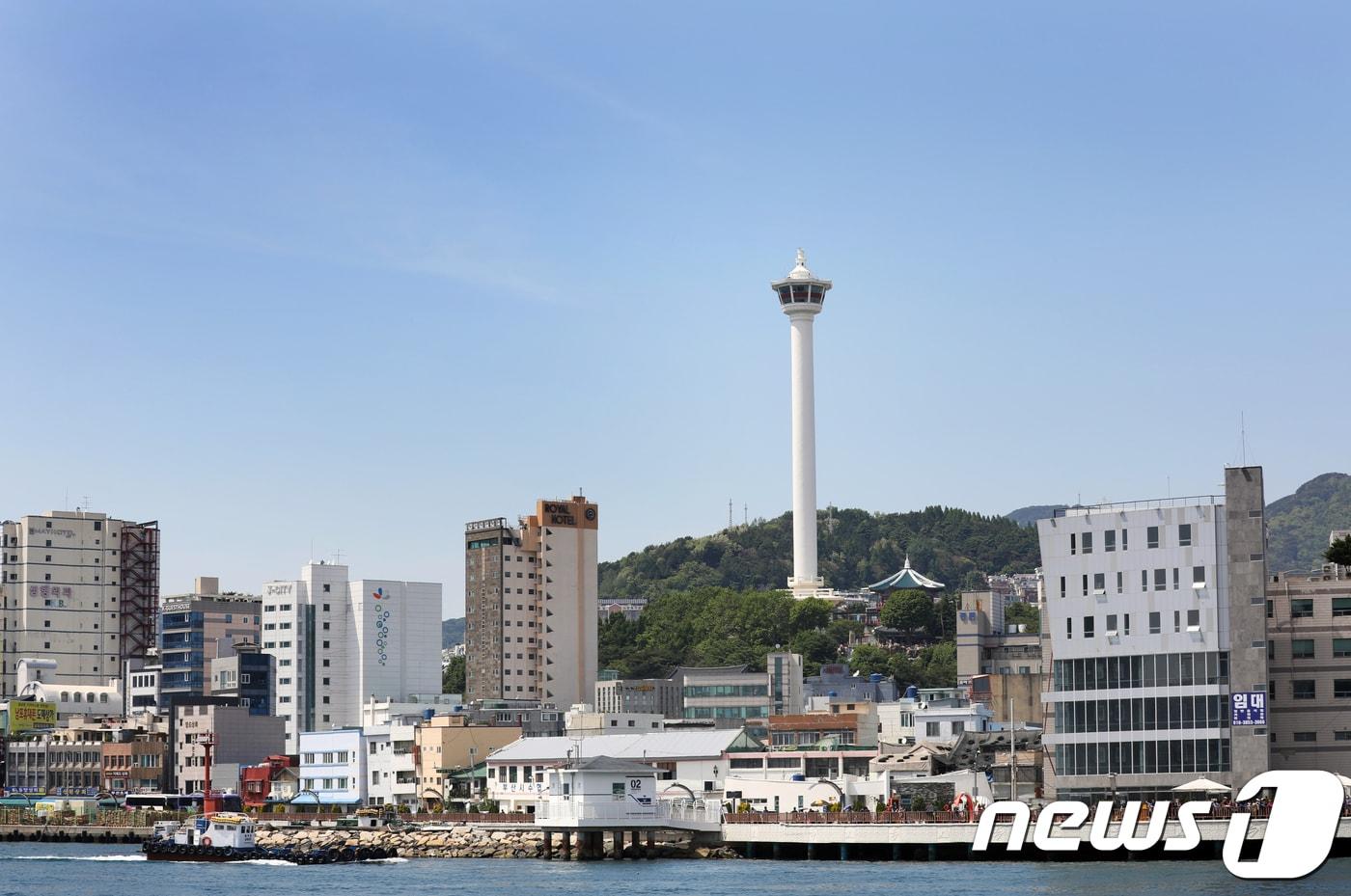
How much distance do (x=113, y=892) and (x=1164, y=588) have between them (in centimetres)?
5842

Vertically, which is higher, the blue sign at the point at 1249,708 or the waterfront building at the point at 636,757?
the blue sign at the point at 1249,708

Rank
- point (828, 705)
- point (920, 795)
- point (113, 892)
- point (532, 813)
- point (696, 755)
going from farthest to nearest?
point (828, 705), point (696, 755), point (532, 813), point (920, 795), point (113, 892)

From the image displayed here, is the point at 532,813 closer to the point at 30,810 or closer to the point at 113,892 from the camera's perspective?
the point at 113,892

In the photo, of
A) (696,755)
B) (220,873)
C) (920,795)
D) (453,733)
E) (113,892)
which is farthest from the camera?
(453,733)

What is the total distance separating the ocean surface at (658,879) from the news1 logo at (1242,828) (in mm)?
1030

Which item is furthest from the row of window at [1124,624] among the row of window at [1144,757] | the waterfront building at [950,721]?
the waterfront building at [950,721]

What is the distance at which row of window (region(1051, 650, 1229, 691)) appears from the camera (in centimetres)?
12156

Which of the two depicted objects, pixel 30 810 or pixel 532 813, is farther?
pixel 30 810

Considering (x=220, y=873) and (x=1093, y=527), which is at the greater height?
(x=1093, y=527)

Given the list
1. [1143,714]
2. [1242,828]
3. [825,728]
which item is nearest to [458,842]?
[1143,714]

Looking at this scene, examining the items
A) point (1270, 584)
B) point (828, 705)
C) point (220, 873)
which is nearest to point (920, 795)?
point (1270, 584)

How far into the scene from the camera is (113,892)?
109 meters

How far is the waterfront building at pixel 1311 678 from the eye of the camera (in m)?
123

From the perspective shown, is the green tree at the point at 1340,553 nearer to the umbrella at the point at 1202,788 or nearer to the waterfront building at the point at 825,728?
the umbrella at the point at 1202,788
